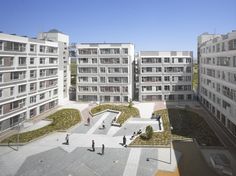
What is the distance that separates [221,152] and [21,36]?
1635 inches

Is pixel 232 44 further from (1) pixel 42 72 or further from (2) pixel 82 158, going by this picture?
(1) pixel 42 72

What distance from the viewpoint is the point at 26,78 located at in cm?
4747

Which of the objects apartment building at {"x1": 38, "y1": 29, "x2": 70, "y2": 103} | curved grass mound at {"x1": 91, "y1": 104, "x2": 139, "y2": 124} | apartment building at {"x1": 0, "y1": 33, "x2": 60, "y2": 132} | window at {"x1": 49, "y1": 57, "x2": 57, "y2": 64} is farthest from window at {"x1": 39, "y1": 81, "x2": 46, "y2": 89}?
curved grass mound at {"x1": 91, "y1": 104, "x2": 139, "y2": 124}

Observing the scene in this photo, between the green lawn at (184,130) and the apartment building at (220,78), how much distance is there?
4.12m

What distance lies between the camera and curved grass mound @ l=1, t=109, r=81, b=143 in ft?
116

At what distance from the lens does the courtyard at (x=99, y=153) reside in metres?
25.7

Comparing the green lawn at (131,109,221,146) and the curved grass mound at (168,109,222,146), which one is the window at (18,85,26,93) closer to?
the green lawn at (131,109,221,146)

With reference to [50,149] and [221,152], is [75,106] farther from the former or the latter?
[221,152]

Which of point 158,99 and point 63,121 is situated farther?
point 158,99

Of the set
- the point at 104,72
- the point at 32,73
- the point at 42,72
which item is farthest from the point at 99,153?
the point at 104,72

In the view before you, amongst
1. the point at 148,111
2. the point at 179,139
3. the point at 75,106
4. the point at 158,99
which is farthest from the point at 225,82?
the point at 75,106

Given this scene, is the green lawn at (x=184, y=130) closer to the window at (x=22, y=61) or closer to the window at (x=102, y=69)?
the window at (x=102, y=69)

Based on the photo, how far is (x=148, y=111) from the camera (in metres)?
56.0

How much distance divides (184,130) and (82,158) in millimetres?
19688
